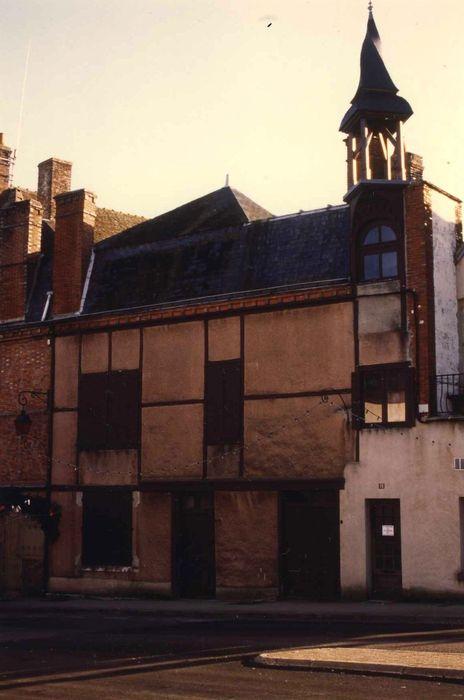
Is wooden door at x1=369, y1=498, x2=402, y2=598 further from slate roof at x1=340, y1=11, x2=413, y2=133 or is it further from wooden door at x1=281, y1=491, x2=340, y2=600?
slate roof at x1=340, y1=11, x2=413, y2=133

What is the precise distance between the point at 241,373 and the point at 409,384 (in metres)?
4.29

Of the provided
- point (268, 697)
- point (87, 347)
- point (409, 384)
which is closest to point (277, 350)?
point (409, 384)

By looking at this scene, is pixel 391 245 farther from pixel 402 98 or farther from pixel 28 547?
pixel 28 547

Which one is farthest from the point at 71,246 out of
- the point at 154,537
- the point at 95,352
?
the point at 154,537

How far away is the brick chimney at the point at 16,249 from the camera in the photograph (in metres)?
28.3

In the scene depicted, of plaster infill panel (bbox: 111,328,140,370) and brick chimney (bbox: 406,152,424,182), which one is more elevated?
brick chimney (bbox: 406,152,424,182)

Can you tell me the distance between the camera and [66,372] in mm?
26500

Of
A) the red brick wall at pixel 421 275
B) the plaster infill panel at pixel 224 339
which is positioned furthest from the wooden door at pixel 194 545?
the red brick wall at pixel 421 275

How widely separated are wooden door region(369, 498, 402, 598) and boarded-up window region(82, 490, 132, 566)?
661 cm

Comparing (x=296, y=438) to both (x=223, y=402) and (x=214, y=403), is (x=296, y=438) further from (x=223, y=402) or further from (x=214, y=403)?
(x=214, y=403)

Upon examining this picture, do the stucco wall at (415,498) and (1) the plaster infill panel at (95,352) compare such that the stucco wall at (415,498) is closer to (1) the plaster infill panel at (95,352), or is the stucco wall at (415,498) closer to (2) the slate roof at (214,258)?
(2) the slate roof at (214,258)

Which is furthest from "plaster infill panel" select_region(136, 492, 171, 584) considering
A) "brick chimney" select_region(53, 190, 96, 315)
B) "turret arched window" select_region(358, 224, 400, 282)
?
"turret arched window" select_region(358, 224, 400, 282)

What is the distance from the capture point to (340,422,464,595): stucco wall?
2034 centimetres

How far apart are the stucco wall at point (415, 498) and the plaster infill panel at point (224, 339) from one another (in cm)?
402
